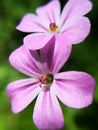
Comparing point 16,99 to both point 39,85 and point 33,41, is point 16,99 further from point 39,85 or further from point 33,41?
point 33,41

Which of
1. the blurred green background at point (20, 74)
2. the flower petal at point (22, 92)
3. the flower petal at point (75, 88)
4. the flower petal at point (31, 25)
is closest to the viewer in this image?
the flower petal at point (75, 88)

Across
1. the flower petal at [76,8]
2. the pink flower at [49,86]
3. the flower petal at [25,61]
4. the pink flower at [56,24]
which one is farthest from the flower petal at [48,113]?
the flower petal at [76,8]

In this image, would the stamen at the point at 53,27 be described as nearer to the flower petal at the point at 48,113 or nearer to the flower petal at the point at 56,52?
the flower petal at the point at 56,52

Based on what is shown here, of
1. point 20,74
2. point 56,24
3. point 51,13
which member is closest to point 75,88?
point 56,24

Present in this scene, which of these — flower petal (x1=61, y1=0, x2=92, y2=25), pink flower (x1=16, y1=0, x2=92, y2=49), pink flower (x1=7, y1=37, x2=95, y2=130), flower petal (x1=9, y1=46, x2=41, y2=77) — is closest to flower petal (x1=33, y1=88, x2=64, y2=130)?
pink flower (x1=7, y1=37, x2=95, y2=130)

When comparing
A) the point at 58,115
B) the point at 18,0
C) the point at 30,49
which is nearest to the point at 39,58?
the point at 30,49

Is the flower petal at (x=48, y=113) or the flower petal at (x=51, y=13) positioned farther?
the flower petal at (x=51, y=13)

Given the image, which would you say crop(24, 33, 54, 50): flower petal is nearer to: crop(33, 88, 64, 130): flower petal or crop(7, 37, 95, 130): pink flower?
crop(7, 37, 95, 130): pink flower
